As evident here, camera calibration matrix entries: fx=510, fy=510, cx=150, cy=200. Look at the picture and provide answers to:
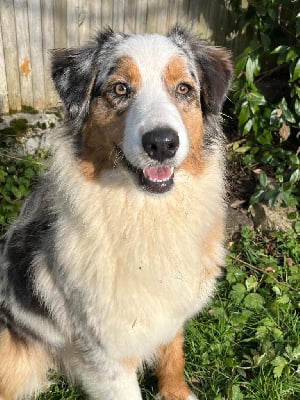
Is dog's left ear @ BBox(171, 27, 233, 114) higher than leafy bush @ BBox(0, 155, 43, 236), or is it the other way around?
dog's left ear @ BBox(171, 27, 233, 114)

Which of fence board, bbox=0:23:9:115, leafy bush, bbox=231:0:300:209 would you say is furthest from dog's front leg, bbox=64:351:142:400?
fence board, bbox=0:23:9:115

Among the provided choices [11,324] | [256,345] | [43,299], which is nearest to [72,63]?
[43,299]

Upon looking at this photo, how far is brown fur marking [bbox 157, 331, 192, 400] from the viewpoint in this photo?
10.7 ft

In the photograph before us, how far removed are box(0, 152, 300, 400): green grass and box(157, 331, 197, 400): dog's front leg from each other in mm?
120

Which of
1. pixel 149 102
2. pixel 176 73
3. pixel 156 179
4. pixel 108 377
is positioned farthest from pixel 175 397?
pixel 176 73

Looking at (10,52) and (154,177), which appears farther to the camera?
(10,52)

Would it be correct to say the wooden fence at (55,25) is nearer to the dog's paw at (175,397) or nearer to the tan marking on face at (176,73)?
the tan marking on face at (176,73)

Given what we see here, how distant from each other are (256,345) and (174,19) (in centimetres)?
372

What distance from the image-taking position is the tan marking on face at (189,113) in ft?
8.59

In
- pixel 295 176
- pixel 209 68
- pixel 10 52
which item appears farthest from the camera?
pixel 10 52

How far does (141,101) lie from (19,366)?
1.73 m

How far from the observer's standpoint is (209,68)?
2.88 meters

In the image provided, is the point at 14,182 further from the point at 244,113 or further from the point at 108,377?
the point at 108,377

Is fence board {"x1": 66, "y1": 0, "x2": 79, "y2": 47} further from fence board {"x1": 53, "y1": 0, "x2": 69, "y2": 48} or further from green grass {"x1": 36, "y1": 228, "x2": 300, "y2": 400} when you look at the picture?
green grass {"x1": 36, "y1": 228, "x2": 300, "y2": 400}
